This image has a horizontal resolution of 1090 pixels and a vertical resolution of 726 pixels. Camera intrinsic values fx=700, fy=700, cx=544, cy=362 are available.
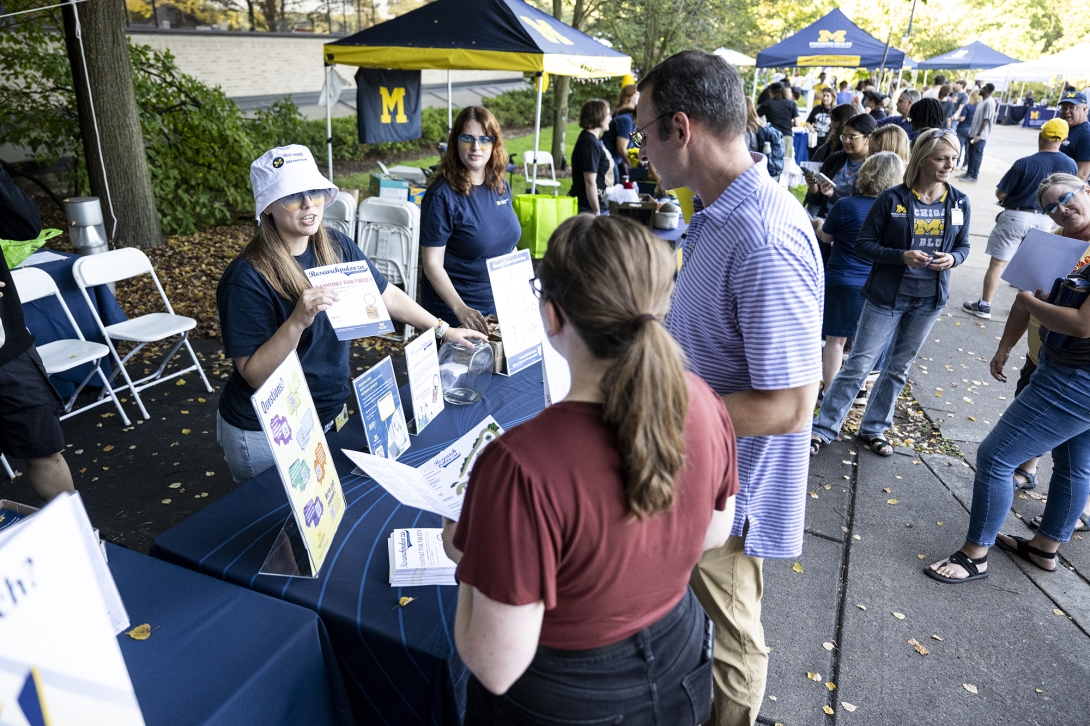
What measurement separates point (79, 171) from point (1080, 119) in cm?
1052

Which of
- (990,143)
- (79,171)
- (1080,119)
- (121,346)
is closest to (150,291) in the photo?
(121,346)

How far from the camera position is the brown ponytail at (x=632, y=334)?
0.97 meters

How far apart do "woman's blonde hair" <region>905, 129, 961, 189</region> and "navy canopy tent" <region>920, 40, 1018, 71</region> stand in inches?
814

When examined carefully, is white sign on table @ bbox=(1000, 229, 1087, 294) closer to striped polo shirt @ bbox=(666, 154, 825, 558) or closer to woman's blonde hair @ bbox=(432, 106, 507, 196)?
striped polo shirt @ bbox=(666, 154, 825, 558)

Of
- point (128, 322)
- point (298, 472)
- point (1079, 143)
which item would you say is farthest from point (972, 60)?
point (298, 472)

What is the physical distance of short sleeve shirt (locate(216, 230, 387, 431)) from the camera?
79.5 inches

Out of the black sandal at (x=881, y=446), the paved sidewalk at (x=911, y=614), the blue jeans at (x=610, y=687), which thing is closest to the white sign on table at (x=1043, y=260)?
the paved sidewalk at (x=911, y=614)

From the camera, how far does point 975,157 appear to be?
14.5 meters

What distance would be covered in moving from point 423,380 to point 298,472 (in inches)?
32.9

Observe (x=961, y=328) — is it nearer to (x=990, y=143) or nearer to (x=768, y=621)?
(x=768, y=621)

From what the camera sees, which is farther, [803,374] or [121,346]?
[121,346]

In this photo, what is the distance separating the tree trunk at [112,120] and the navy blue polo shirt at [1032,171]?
8143 mm

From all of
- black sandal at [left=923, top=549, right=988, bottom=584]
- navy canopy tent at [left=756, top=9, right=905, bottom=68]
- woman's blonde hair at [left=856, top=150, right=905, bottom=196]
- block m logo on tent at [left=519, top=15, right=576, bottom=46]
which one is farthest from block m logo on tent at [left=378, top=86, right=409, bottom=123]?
navy canopy tent at [left=756, top=9, right=905, bottom=68]

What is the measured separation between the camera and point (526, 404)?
265 cm
